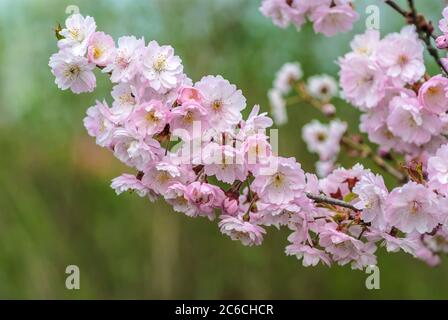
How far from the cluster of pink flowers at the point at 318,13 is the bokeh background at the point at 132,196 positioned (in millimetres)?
3187

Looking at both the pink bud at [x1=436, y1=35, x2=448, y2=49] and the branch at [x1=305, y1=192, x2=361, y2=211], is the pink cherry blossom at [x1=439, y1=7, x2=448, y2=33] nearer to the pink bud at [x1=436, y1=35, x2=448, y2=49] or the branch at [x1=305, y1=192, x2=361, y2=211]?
the pink bud at [x1=436, y1=35, x2=448, y2=49]

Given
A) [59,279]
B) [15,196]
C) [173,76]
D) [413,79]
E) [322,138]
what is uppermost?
[15,196]

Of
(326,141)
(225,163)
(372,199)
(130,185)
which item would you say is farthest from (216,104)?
(326,141)

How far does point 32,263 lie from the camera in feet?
17.4

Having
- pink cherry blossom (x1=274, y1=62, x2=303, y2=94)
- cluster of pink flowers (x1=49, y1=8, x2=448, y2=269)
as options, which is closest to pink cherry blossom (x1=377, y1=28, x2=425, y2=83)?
cluster of pink flowers (x1=49, y1=8, x2=448, y2=269)

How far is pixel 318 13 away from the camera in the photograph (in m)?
1.82

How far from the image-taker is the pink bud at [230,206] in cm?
133

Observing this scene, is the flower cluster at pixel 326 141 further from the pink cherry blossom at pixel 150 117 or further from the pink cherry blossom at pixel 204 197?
the pink cherry blossom at pixel 150 117

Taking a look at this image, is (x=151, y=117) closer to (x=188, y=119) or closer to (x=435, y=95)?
(x=188, y=119)

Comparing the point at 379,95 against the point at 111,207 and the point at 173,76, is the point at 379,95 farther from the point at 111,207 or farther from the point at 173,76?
the point at 111,207

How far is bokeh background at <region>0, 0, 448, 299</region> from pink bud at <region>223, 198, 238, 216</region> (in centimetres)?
378

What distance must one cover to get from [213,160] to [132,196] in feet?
14.0
